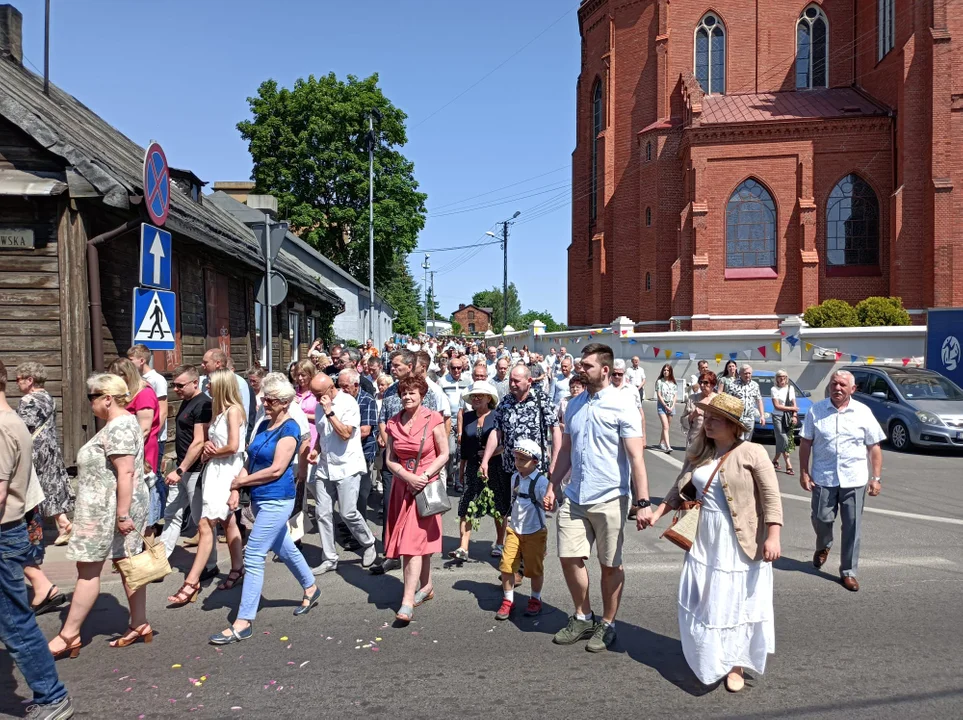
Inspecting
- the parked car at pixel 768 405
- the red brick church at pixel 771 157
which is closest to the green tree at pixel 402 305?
the red brick church at pixel 771 157

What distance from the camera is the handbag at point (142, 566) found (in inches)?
182

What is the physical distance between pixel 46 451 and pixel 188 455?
103cm

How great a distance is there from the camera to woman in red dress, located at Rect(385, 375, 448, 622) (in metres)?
5.32

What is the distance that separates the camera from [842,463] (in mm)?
6250

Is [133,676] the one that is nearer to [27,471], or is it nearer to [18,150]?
[27,471]

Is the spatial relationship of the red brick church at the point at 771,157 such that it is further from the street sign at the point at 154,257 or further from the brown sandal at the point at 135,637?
the brown sandal at the point at 135,637

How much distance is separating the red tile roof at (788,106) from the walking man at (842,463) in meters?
28.5

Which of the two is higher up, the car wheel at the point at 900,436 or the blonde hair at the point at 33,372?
the blonde hair at the point at 33,372

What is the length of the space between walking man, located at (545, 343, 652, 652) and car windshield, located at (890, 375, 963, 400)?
12.2m

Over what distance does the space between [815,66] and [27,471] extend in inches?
1569

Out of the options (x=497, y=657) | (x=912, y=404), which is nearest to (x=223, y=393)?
(x=497, y=657)

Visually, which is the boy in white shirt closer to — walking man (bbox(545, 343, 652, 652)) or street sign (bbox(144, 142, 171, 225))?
walking man (bbox(545, 343, 652, 652))

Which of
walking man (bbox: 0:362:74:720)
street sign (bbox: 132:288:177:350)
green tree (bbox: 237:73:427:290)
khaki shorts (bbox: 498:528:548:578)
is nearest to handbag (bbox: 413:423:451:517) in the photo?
khaki shorts (bbox: 498:528:548:578)

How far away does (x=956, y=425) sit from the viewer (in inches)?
532
